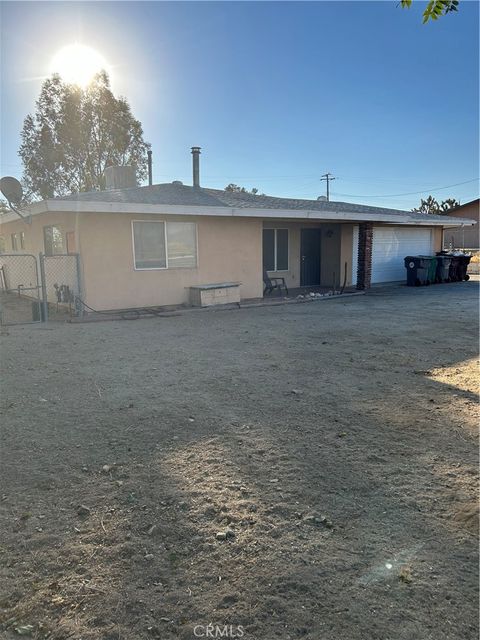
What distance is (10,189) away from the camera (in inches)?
490

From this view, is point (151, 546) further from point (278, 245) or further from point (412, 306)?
point (278, 245)

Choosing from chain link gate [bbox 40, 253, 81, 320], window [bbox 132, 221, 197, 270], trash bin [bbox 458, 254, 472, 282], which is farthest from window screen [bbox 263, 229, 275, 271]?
trash bin [bbox 458, 254, 472, 282]

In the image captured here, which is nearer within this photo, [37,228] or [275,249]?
[37,228]

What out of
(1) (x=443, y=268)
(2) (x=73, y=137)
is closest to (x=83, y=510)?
(1) (x=443, y=268)

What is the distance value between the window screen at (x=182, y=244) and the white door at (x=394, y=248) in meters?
8.75

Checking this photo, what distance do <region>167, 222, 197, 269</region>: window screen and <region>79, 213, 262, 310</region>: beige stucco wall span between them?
5.5 inches

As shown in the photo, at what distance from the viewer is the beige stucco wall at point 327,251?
16250 millimetres

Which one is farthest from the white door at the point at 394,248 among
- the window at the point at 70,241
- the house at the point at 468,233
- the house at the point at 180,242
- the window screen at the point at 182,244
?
the house at the point at 468,233

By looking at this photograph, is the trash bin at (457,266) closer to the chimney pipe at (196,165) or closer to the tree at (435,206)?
the chimney pipe at (196,165)

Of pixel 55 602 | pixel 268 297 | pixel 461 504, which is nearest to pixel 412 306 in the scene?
pixel 268 297

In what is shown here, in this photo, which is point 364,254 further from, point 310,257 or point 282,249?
point 282,249

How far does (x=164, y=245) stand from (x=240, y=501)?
9743mm

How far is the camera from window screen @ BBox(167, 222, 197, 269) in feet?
39.3

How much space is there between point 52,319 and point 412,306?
9.39 meters
